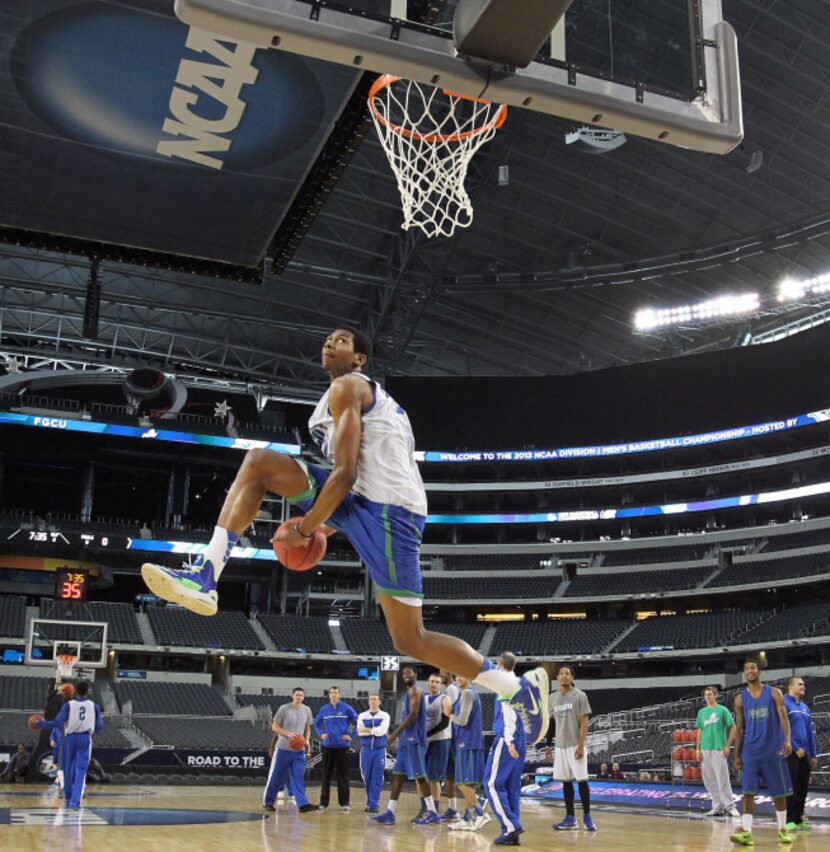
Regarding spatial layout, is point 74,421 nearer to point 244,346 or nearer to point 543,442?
point 244,346

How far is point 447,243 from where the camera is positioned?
33.2 metres

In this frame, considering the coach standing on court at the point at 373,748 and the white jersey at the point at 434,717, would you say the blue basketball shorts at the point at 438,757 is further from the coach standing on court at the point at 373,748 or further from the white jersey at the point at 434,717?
the coach standing on court at the point at 373,748

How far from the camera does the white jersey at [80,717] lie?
12.3m

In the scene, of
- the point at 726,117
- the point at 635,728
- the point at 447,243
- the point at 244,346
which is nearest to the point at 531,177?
the point at 447,243

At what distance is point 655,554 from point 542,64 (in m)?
41.1

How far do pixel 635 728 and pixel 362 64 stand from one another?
3027cm

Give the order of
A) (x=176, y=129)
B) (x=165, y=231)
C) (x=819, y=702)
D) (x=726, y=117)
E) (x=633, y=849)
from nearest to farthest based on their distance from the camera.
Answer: (x=726, y=117), (x=633, y=849), (x=176, y=129), (x=165, y=231), (x=819, y=702)

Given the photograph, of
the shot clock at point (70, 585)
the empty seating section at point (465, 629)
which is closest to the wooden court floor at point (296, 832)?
the shot clock at point (70, 585)

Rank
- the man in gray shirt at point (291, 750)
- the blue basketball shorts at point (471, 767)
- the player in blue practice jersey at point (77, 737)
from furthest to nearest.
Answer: the man in gray shirt at point (291, 750), the player in blue practice jersey at point (77, 737), the blue basketball shorts at point (471, 767)

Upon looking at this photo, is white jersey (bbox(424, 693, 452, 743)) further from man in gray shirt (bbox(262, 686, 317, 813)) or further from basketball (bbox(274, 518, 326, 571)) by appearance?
basketball (bbox(274, 518, 326, 571))

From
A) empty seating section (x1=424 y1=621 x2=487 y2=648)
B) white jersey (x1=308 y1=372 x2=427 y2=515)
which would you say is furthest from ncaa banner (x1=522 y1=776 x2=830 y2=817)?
empty seating section (x1=424 y1=621 x2=487 y2=648)

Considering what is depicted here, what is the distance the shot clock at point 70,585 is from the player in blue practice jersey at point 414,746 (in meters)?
24.2

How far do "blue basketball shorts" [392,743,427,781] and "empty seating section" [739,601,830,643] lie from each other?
2712 cm

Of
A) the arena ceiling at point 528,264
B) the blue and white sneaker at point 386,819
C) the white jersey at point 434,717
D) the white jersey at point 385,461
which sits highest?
the arena ceiling at point 528,264
